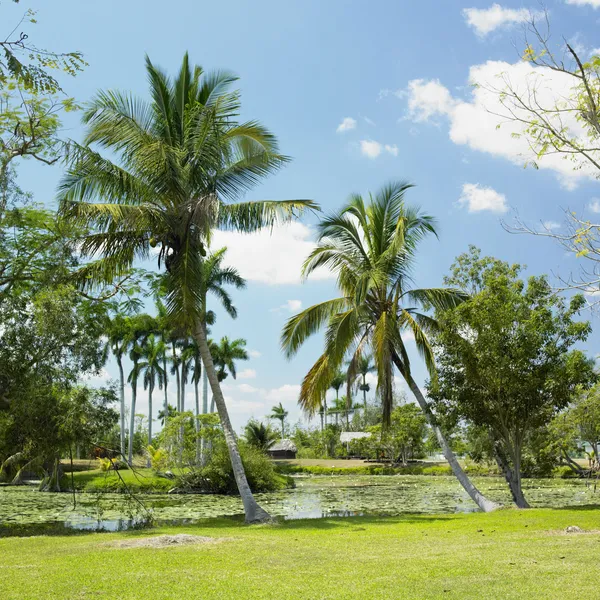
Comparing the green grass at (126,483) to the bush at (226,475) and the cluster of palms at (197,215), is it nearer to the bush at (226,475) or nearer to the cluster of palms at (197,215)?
the bush at (226,475)

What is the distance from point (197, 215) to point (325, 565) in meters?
10.5

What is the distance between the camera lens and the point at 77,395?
15.6 metres

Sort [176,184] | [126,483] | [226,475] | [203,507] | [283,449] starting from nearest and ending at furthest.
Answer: [176,184]
[203,507]
[226,475]
[126,483]
[283,449]

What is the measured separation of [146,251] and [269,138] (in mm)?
4911

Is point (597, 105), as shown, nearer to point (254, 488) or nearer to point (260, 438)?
point (254, 488)

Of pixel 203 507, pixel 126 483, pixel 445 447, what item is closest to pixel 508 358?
pixel 445 447

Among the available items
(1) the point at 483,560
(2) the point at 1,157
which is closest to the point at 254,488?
(2) the point at 1,157

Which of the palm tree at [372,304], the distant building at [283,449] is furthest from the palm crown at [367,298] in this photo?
the distant building at [283,449]

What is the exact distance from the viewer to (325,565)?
28.4 feet

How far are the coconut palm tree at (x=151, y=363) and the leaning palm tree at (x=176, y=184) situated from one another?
3343 centimetres

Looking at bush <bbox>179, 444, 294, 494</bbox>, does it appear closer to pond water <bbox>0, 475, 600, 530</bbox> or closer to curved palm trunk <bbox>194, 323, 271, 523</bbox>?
pond water <bbox>0, 475, 600, 530</bbox>

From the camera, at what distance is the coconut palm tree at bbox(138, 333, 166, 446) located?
50406 mm

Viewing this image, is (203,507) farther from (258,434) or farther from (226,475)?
(258,434)

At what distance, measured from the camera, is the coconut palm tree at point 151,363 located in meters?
50.4
